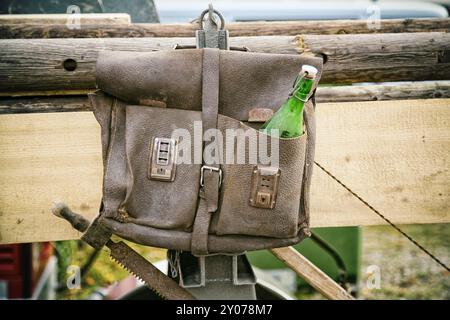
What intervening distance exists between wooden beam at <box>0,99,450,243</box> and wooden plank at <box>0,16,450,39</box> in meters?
0.46

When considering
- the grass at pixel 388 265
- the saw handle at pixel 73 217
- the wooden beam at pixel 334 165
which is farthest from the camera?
the grass at pixel 388 265

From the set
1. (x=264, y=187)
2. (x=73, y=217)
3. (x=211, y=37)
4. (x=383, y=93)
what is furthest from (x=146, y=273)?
(x=383, y=93)

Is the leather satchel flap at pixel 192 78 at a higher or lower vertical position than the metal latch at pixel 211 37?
lower

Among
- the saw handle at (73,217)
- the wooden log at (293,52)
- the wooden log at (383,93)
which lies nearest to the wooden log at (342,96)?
the wooden log at (383,93)

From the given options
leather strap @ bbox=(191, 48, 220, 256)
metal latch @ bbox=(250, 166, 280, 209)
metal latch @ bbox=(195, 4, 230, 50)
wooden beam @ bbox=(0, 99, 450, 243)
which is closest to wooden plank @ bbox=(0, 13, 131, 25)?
wooden beam @ bbox=(0, 99, 450, 243)

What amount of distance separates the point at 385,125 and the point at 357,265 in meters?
2.15

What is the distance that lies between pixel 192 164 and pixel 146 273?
547mm

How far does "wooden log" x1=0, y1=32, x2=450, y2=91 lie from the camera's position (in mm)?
2219

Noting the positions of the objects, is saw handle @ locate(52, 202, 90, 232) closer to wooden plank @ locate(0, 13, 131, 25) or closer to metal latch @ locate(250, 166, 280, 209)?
metal latch @ locate(250, 166, 280, 209)

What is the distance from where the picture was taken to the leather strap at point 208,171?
174 cm

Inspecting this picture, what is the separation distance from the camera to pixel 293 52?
235cm

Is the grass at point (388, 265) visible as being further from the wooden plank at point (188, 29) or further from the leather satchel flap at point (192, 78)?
the leather satchel flap at point (192, 78)
